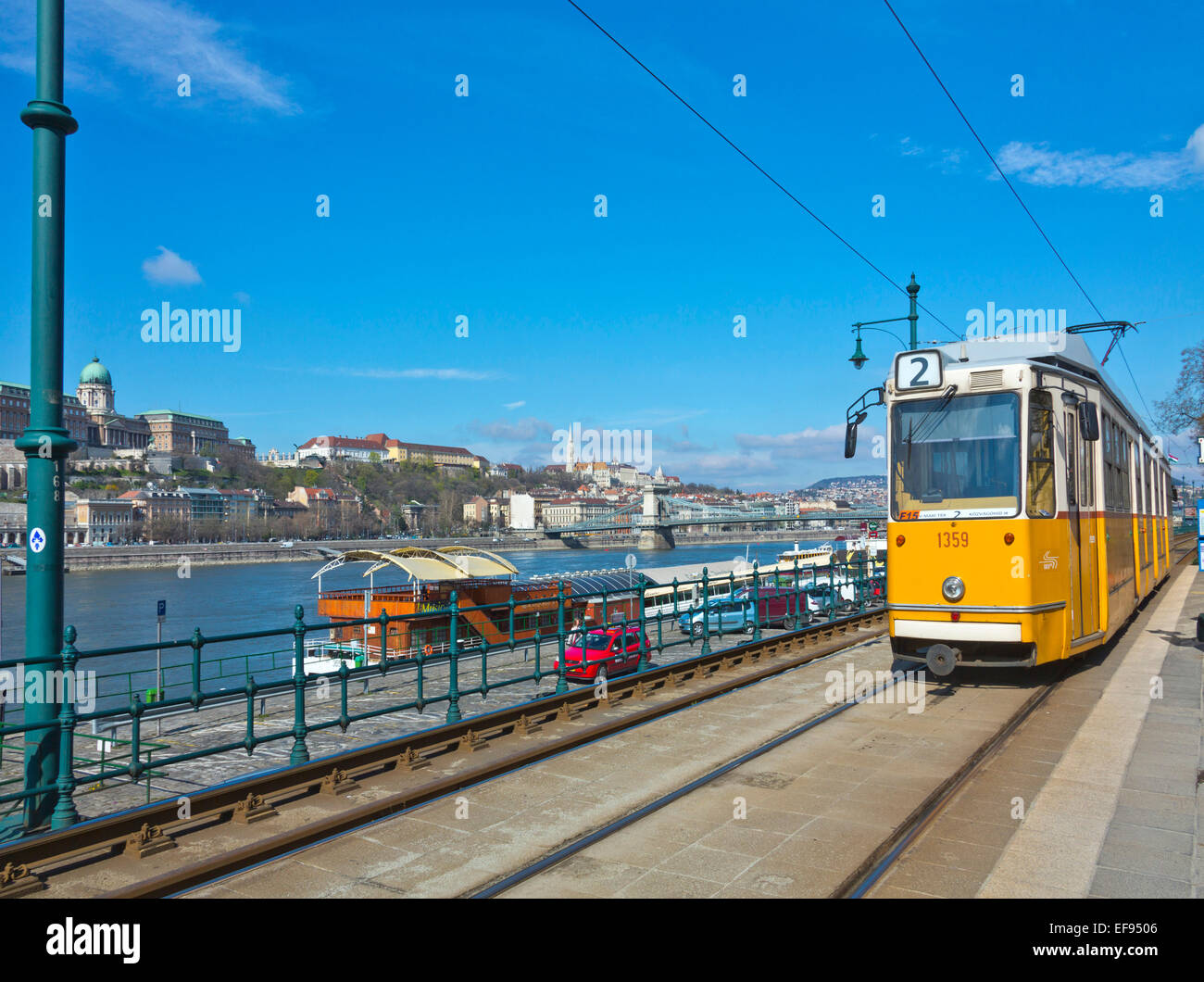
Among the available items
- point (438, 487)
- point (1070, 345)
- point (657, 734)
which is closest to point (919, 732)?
point (657, 734)

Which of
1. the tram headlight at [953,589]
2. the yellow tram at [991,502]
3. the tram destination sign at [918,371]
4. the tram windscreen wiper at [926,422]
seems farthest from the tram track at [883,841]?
the tram destination sign at [918,371]

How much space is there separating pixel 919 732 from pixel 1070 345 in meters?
4.68

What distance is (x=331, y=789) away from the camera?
604cm

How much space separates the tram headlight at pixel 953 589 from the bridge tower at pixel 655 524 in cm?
10364

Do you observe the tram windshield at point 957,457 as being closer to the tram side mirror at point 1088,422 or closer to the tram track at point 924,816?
the tram side mirror at point 1088,422

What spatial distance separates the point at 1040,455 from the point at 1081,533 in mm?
1354

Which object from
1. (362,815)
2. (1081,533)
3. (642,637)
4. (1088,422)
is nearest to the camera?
(362,815)

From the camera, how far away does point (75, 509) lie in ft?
363

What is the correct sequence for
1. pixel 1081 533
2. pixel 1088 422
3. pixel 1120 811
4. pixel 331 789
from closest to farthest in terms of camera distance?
pixel 1120 811 → pixel 331 789 → pixel 1088 422 → pixel 1081 533

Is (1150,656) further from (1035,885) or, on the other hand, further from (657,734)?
(1035,885)

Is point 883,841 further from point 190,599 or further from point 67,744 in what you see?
point 190,599

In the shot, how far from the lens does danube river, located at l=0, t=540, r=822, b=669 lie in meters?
38.9

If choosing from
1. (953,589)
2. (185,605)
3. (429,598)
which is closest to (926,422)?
(953,589)

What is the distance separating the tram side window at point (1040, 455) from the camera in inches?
335
